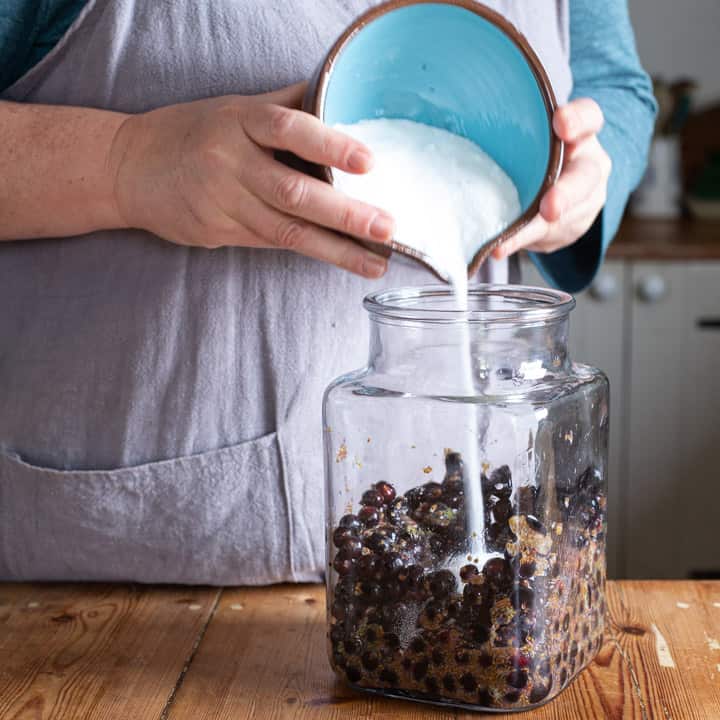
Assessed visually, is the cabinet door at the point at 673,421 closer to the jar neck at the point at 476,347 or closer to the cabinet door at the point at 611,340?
the cabinet door at the point at 611,340

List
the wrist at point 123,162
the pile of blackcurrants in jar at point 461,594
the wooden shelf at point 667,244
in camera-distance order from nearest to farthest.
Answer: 1. the pile of blackcurrants in jar at point 461,594
2. the wrist at point 123,162
3. the wooden shelf at point 667,244

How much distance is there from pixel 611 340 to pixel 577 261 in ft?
3.52

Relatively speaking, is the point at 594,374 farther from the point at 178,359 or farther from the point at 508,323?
the point at 178,359

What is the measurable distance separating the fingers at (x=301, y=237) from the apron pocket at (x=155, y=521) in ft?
0.61

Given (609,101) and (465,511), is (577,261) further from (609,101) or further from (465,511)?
(465,511)

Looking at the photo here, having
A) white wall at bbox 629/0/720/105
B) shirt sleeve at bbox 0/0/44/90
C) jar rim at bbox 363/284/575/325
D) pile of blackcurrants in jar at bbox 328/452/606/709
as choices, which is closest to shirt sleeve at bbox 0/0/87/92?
shirt sleeve at bbox 0/0/44/90

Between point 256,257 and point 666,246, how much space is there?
138 cm

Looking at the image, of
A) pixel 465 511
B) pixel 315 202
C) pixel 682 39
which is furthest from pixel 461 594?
pixel 682 39

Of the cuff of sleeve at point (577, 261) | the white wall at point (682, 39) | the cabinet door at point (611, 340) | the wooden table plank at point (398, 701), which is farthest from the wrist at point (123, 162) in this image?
the white wall at point (682, 39)

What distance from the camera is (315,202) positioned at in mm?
666

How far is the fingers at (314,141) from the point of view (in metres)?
0.64

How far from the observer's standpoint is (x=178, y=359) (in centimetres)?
85

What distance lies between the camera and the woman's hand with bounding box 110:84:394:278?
0.65 metres

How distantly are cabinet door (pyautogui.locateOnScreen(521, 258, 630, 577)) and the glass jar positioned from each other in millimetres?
1396
